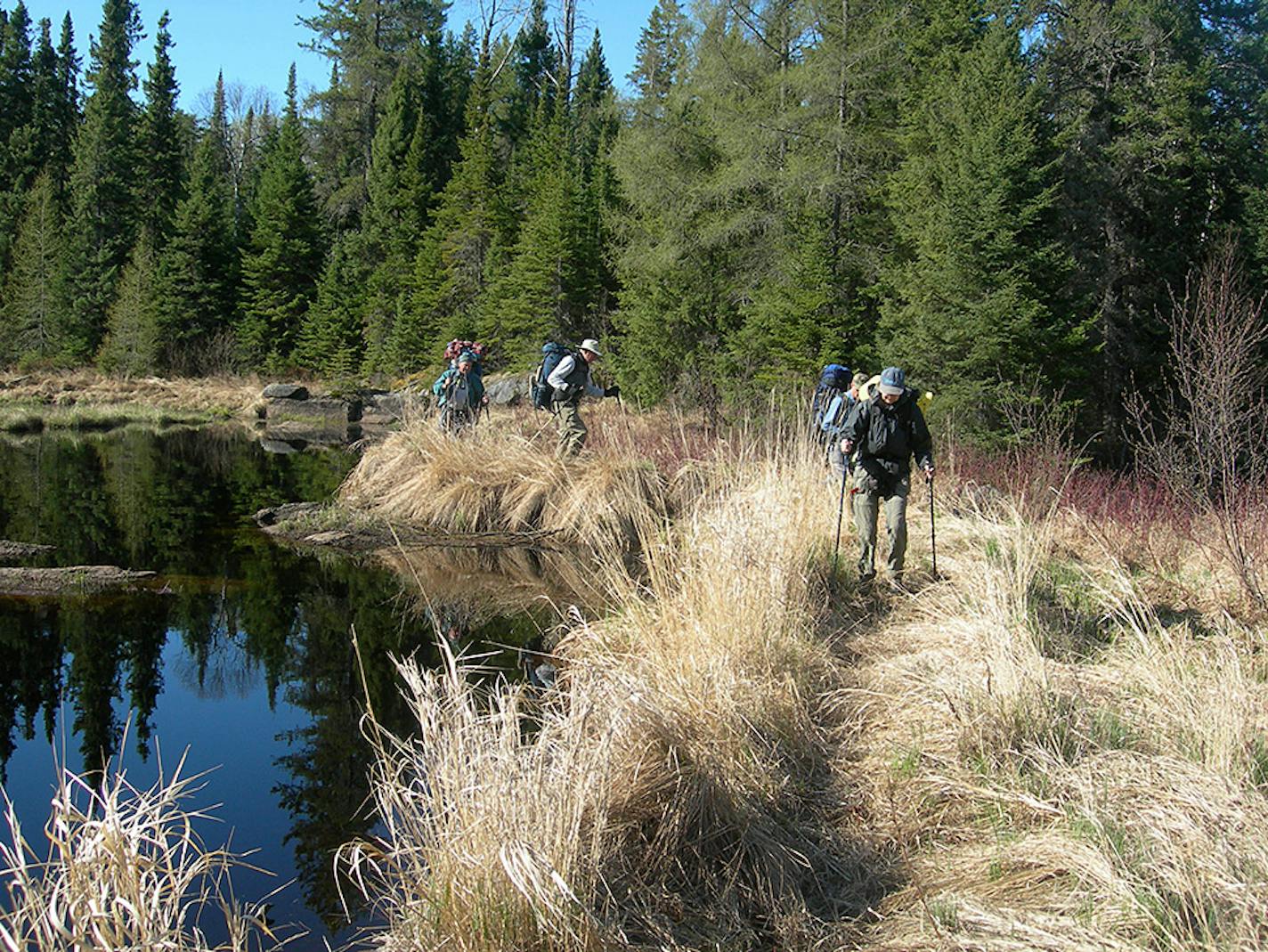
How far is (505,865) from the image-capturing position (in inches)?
121

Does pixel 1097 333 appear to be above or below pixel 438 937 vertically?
above

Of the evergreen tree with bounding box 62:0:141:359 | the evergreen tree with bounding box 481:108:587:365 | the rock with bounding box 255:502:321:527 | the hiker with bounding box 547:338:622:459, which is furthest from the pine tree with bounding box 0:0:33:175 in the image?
the hiker with bounding box 547:338:622:459

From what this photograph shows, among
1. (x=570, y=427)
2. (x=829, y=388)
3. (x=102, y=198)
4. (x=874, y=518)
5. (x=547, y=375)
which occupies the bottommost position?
(x=874, y=518)

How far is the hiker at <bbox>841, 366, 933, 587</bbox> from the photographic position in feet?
24.9

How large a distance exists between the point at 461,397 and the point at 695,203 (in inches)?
695

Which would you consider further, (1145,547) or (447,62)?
(447,62)

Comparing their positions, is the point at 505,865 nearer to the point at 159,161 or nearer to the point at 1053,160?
the point at 1053,160

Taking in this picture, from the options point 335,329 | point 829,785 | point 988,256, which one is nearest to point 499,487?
point 829,785

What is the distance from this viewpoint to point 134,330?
4062cm

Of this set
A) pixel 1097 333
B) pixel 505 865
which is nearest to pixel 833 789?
pixel 505 865

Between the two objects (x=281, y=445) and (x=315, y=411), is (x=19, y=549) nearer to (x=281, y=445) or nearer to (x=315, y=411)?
(x=281, y=445)

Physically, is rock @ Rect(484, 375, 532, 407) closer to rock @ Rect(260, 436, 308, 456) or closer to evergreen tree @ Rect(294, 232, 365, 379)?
rock @ Rect(260, 436, 308, 456)

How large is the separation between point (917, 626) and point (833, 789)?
221 centimetres

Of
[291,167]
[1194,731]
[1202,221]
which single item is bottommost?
[1194,731]
